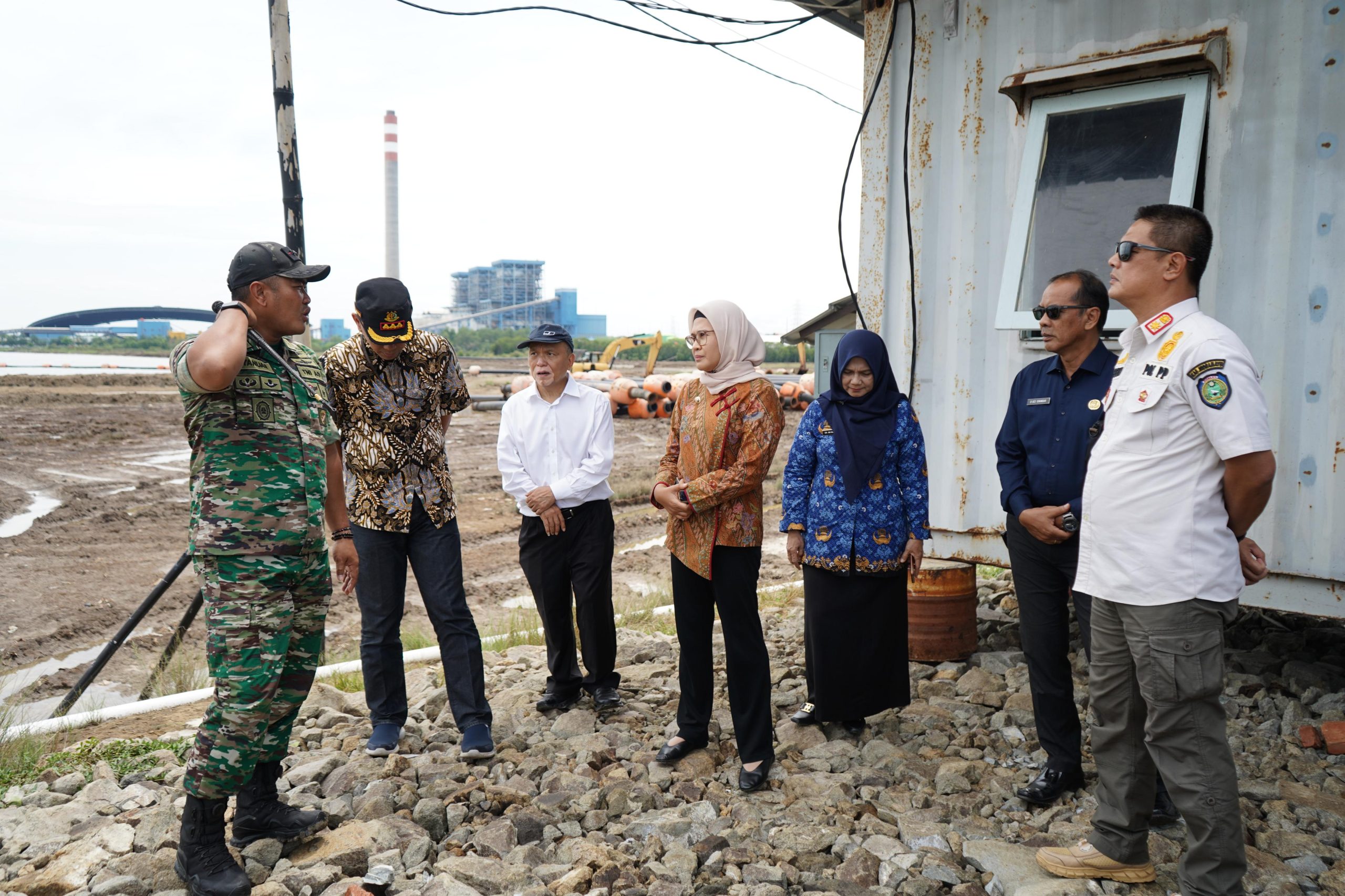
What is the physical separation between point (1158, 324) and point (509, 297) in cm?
11292

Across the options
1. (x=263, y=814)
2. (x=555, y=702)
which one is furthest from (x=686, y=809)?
(x=263, y=814)

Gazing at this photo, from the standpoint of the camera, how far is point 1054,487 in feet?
10.9

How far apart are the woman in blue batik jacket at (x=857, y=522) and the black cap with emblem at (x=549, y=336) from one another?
130cm

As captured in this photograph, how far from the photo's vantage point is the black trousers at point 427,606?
3.95 metres

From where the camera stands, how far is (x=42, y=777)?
3.93m

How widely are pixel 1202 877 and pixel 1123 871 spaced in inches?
14.1

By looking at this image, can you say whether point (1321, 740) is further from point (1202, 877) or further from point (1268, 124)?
point (1268, 124)

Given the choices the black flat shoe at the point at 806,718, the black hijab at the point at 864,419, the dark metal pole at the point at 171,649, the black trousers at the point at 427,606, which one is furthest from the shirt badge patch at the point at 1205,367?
the dark metal pole at the point at 171,649

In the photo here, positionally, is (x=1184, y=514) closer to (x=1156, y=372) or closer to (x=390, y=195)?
(x=1156, y=372)

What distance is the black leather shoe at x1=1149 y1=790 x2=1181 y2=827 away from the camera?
3.16 metres

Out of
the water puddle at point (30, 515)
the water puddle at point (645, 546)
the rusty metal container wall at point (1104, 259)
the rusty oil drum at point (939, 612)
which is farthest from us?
the water puddle at point (30, 515)

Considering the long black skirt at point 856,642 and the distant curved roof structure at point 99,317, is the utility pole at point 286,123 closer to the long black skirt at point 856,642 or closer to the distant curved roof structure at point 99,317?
the long black skirt at point 856,642

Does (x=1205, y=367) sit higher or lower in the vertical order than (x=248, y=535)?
higher

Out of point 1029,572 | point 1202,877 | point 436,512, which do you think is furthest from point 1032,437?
point 436,512
